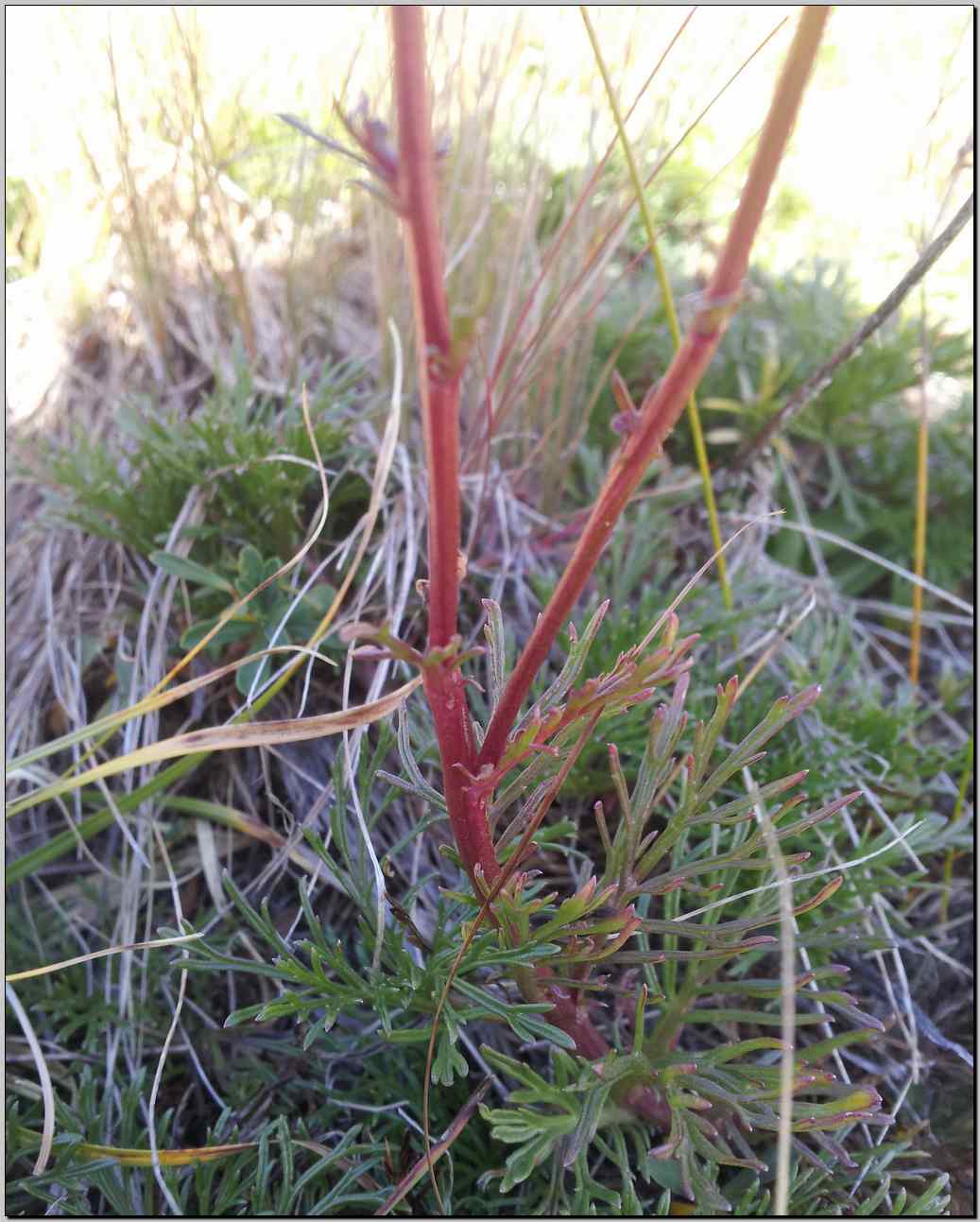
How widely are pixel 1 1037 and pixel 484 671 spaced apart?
2.87 feet

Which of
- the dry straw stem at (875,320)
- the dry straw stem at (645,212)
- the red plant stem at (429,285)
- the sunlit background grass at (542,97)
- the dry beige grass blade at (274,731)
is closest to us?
the red plant stem at (429,285)

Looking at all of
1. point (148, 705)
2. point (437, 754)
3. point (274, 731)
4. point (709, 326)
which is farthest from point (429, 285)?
point (437, 754)

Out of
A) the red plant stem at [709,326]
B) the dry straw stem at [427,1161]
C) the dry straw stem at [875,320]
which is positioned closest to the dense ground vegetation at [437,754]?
the dry straw stem at [427,1161]

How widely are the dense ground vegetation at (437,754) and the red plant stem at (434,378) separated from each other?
0.07 metres

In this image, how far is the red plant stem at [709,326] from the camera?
571 mm

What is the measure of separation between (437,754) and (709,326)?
0.83 metres

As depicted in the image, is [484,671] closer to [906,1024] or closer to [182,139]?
[906,1024]

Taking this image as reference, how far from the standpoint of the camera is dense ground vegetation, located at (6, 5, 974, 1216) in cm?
98

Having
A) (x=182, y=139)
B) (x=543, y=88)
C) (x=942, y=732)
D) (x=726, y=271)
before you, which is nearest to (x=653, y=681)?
(x=726, y=271)

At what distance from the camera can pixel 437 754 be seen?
1297 millimetres

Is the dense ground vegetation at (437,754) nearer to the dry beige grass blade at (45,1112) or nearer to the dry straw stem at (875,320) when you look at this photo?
the dry beige grass blade at (45,1112)

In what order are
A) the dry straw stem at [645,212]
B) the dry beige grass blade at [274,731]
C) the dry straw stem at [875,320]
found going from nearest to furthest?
the dry beige grass blade at [274,731] → the dry straw stem at [645,212] → the dry straw stem at [875,320]

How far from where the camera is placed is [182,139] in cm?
182

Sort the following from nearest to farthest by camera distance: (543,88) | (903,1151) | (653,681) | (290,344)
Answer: (653,681)
(903,1151)
(543,88)
(290,344)
